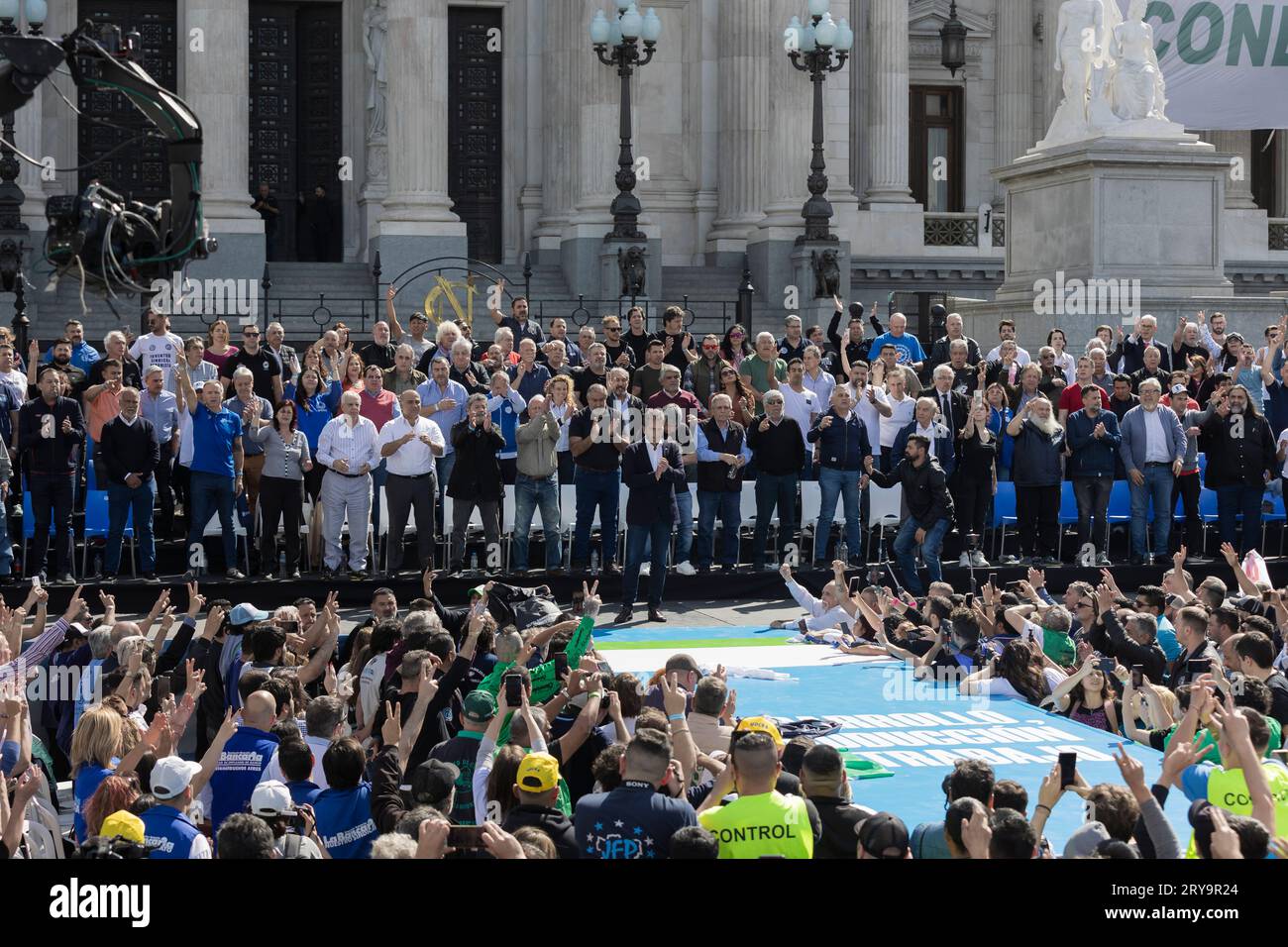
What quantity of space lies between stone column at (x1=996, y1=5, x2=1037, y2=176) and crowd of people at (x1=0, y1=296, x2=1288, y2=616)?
18066 millimetres

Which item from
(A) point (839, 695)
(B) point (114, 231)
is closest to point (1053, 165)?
(A) point (839, 695)

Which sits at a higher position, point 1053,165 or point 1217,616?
point 1053,165

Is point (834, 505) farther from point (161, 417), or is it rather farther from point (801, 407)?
point (161, 417)

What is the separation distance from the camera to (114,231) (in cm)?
900

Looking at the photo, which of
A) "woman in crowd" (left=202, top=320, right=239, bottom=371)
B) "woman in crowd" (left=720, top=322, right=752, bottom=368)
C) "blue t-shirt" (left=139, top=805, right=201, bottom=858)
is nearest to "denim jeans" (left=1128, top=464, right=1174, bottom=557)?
"woman in crowd" (left=720, top=322, right=752, bottom=368)

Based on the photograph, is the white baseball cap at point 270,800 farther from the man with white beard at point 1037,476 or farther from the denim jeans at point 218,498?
the man with white beard at point 1037,476

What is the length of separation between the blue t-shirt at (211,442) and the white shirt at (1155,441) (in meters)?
9.39

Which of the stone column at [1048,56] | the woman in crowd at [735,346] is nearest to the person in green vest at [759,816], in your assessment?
the woman in crowd at [735,346]

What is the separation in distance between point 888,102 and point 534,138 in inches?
283

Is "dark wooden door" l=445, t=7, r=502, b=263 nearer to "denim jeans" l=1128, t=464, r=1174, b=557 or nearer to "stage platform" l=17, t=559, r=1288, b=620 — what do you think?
"stage platform" l=17, t=559, r=1288, b=620

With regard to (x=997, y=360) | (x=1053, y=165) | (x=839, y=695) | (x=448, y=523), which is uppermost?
(x=1053, y=165)
